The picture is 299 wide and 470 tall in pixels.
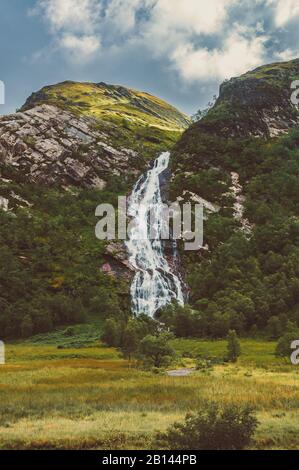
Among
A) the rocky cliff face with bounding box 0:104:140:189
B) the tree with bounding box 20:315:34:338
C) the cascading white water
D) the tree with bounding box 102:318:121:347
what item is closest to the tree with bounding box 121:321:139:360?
the tree with bounding box 102:318:121:347

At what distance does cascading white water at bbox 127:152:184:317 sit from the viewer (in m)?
94.2

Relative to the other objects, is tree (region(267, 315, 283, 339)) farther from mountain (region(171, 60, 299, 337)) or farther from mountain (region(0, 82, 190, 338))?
mountain (region(0, 82, 190, 338))

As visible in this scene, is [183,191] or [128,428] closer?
[128,428]

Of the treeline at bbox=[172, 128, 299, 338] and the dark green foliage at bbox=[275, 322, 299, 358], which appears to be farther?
the treeline at bbox=[172, 128, 299, 338]

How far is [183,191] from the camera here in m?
128

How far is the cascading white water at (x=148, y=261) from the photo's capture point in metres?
94.2

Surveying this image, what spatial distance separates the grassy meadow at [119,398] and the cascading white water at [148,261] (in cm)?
3408

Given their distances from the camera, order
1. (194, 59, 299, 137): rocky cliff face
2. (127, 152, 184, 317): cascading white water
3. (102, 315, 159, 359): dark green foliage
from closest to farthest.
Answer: (102, 315, 159, 359): dark green foliage < (127, 152, 184, 317): cascading white water < (194, 59, 299, 137): rocky cliff face

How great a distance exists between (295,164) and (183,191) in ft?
108

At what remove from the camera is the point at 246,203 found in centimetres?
12212

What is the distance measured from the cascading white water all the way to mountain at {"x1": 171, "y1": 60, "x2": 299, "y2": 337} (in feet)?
14.6

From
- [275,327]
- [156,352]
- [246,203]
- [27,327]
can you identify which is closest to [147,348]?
[156,352]

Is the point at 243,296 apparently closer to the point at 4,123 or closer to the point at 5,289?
the point at 5,289
